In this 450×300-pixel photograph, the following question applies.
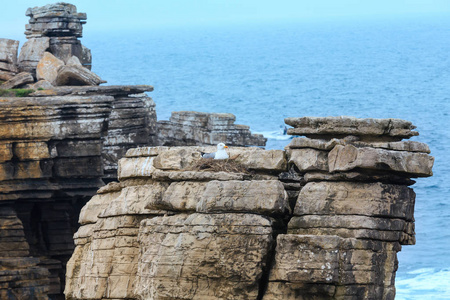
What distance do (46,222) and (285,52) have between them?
9648cm

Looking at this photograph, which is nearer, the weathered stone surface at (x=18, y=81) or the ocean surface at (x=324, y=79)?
the weathered stone surface at (x=18, y=81)

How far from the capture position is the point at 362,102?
104m

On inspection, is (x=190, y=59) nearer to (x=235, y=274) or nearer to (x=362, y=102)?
(x=362, y=102)

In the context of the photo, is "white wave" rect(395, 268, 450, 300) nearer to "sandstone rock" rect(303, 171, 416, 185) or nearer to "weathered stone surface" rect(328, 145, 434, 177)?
"sandstone rock" rect(303, 171, 416, 185)

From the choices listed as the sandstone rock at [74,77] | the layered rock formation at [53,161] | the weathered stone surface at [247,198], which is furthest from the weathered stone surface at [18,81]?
the weathered stone surface at [247,198]

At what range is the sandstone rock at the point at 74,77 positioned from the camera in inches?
1980

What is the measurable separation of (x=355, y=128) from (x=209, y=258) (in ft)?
12.4

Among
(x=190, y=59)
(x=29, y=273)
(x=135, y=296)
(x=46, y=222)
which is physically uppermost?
(x=190, y=59)

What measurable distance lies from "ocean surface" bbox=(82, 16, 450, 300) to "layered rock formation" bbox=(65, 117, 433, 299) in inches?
1332

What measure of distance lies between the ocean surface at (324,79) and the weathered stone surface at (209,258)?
34597 mm

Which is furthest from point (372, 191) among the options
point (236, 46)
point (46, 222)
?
point (236, 46)

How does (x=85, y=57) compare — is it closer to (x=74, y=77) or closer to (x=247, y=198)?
(x=74, y=77)

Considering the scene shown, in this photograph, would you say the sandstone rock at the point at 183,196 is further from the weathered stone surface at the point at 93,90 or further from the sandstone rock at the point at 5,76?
the sandstone rock at the point at 5,76

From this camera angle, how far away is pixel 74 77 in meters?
50.4
